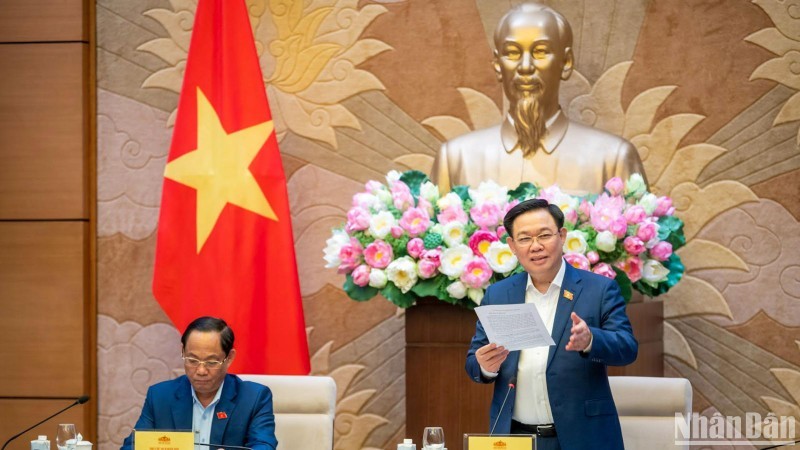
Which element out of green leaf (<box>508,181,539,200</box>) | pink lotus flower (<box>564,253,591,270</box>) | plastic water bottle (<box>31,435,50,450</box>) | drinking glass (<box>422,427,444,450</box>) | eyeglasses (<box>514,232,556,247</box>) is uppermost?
green leaf (<box>508,181,539,200</box>)

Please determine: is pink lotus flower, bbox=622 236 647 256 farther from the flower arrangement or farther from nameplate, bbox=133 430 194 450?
nameplate, bbox=133 430 194 450

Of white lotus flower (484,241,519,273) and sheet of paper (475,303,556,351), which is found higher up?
white lotus flower (484,241,519,273)

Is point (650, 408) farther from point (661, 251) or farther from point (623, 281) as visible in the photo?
point (661, 251)

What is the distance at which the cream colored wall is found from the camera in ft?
15.0

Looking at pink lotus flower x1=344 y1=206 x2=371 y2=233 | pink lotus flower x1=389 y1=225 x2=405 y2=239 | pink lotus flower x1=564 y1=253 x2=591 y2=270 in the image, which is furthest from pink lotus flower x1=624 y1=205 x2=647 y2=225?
pink lotus flower x1=344 y1=206 x2=371 y2=233

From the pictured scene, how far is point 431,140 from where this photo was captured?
16.0 ft

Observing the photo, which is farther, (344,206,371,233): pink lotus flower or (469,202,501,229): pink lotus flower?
(344,206,371,233): pink lotus flower

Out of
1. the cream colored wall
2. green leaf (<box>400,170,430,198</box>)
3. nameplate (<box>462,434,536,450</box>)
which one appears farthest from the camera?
the cream colored wall

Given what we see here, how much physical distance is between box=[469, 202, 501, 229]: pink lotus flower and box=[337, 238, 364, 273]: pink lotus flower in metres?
0.45

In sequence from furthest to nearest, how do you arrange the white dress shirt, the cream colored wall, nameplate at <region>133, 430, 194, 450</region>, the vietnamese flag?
the cream colored wall < the vietnamese flag < the white dress shirt < nameplate at <region>133, 430, 194, 450</region>

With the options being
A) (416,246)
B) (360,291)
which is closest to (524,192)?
(416,246)

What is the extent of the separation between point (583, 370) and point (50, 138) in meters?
3.26

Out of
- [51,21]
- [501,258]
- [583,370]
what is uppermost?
[51,21]

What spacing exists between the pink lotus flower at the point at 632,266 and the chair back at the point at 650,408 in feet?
2.17
